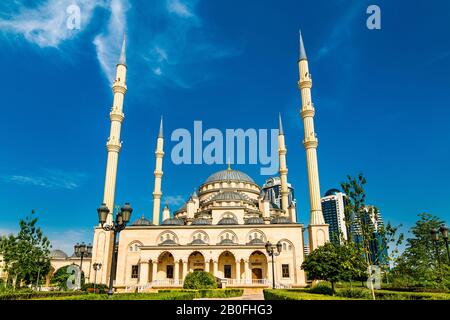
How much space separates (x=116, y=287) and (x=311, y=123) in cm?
2764

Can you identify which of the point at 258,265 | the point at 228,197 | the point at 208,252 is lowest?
the point at 258,265

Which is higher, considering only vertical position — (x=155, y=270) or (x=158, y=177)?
(x=158, y=177)

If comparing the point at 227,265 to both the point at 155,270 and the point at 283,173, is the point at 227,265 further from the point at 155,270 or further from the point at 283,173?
the point at 283,173

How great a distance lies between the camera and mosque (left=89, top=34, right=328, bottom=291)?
32.2 metres

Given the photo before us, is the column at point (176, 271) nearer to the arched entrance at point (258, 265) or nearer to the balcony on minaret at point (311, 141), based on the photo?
the arched entrance at point (258, 265)

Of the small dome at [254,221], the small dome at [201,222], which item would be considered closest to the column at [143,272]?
the small dome at [201,222]

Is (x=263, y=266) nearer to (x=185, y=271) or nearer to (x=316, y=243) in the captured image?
(x=316, y=243)

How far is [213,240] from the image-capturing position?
35594 mm

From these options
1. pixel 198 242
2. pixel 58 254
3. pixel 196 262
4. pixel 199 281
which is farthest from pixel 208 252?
pixel 58 254

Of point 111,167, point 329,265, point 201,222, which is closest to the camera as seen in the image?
point 329,265

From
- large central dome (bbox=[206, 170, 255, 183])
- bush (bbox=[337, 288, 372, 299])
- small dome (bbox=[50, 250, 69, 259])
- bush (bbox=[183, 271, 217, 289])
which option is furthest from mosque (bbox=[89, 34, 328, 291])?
small dome (bbox=[50, 250, 69, 259])

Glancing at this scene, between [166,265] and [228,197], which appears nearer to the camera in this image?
[166,265]

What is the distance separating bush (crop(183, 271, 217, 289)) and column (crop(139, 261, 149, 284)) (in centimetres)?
900

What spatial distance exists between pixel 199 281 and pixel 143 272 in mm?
10368
